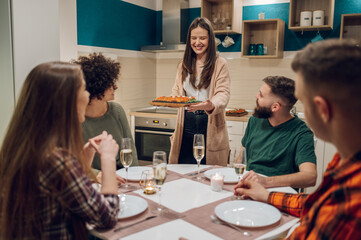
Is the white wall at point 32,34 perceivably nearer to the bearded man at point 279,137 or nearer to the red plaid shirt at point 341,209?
the bearded man at point 279,137

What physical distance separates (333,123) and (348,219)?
0.21 metres

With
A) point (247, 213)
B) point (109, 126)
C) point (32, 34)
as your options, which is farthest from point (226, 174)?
point (32, 34)

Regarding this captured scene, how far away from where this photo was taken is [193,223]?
1.26m

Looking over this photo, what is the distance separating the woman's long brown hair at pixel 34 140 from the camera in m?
1.02

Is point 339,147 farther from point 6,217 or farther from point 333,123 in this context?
point 6,217

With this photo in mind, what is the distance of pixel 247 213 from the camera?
133cm

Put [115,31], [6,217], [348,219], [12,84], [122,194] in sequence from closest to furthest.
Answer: [348,219] → [6,217] → [122,194] → [12,84] → [115,31]

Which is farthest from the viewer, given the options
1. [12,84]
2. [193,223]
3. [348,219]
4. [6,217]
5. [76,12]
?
[76,12]

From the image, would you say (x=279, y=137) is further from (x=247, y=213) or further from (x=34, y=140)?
(x=34, y=140)

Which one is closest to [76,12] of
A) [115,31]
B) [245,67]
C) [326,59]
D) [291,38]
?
[115,31]

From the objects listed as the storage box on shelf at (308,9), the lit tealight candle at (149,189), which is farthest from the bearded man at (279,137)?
the storage box on shelf at (308,9)

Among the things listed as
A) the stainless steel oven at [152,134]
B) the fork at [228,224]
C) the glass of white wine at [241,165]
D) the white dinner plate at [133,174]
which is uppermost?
the glass of white wine at [241,165]

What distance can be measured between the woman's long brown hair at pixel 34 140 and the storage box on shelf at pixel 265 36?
3203 mm

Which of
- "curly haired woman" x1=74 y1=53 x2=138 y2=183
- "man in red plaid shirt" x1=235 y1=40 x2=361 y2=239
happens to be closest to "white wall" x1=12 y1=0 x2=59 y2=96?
"curly haired woman" x1=74 y1=53 x2=138 y2=183
